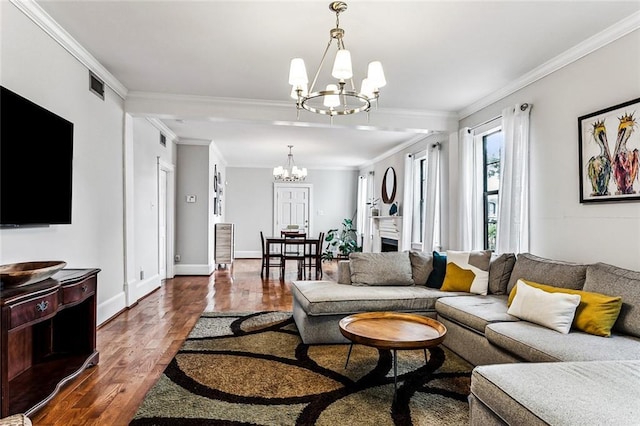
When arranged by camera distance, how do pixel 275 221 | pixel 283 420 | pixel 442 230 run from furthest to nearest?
1. pixel 275 221
2. pixel 442 230
3. pixel 283 420

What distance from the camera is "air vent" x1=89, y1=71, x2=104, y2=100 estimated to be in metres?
3.63

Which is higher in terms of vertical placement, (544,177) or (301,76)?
(301,76)

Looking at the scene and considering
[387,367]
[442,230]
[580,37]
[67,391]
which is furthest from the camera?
[442,230]

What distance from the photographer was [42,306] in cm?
216

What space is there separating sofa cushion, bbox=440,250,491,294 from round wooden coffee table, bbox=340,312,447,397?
1059mm

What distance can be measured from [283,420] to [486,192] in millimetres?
3808

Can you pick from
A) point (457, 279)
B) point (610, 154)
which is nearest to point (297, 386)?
point (457, 279)

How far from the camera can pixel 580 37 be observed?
3.09m

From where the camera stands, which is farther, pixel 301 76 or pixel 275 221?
pixel 275 221

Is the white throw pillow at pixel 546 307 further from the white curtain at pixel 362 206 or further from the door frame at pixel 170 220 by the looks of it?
the white curtain at pixel 362 206

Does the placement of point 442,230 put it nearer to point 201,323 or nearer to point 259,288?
point 259,288

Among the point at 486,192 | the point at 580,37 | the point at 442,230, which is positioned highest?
the point at 580,37

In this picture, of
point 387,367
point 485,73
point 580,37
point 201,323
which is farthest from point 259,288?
point 580,37

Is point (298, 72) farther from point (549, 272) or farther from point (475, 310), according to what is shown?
point (549, 272)
